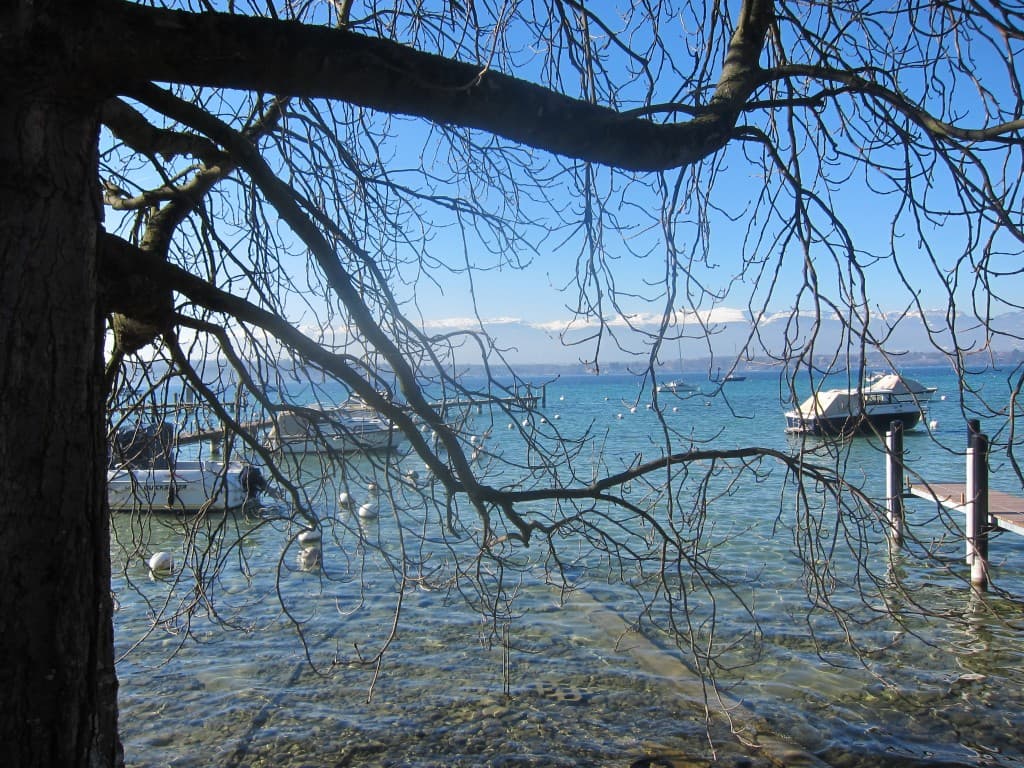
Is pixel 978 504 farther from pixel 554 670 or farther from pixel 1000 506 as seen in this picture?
pixel 554 670

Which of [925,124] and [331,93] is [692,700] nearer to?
[925,124]

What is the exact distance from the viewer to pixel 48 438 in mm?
2104

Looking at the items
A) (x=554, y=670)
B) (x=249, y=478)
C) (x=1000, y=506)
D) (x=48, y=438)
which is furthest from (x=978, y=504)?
(x=48, y=438)

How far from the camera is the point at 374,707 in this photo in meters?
6.62

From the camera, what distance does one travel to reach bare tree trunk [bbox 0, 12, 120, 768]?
2.03 meters

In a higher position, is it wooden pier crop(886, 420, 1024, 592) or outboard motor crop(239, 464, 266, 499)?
outboard motor crop(239, 464, 266, 499)

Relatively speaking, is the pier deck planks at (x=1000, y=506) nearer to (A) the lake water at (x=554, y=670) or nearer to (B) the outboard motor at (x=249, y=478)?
(A) the lake water at (x=554, y=670)

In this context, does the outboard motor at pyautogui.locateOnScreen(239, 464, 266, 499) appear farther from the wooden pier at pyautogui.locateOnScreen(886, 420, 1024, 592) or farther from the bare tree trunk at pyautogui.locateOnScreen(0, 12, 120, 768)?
the wooden pier at pyautogui.locateOnScreen(886, 420, 1024, 592)

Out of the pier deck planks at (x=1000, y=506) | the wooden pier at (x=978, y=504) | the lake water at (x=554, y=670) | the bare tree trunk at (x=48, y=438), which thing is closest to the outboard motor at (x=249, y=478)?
the lake water at (x=554, y=670)

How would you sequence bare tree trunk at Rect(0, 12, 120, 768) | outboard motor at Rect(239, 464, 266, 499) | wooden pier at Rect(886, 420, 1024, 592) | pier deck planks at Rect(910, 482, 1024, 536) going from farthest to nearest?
1. pier deck planks at Rect(910, 482, 1024, 536)
2. wooden pier at Rect(886, 420, 1024, 592)
3. outboard motor at Rect(239, 464, 266, 499)
4. bare tree trunk at Rect(0, 12, 120, 768)

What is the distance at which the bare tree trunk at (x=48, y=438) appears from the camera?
203 cm

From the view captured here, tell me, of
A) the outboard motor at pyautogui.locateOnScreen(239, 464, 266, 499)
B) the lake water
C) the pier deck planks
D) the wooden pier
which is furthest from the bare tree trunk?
the pier deck planks

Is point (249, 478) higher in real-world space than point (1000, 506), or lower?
higher

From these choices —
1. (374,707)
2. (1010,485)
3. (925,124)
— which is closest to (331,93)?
(925,124)
